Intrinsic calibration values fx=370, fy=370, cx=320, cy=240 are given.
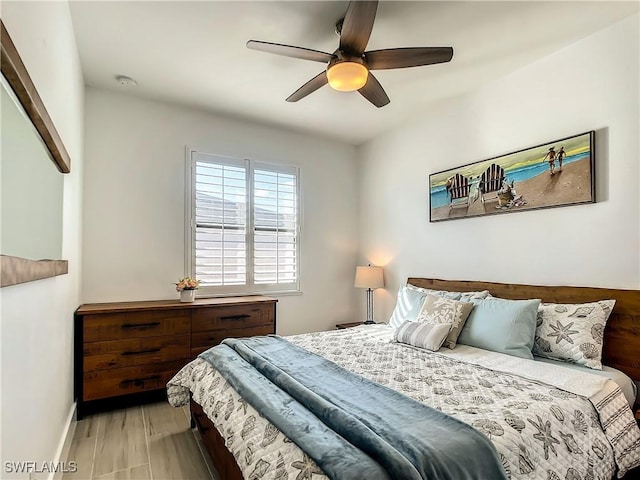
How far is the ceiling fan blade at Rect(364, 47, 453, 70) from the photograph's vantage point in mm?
2184

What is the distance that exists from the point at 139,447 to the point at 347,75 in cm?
277

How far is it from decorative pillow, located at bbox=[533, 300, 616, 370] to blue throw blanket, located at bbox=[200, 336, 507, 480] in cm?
129

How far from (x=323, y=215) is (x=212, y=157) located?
4.91ft

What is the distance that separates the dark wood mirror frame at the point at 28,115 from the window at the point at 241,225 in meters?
2.05

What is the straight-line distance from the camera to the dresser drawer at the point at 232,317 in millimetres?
3388

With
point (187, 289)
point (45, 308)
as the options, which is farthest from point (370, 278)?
point (45, 308)

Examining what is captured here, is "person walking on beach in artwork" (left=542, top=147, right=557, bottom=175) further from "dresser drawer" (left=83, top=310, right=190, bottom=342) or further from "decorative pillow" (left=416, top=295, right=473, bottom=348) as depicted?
"dresser drawer" (left=83, top=310, right=190, bottom=342)

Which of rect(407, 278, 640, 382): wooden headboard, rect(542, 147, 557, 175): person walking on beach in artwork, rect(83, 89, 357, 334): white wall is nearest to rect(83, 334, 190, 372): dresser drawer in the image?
rect(83, 89, 357, 334): white wall

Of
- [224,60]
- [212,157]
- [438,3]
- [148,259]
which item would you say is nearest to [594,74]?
[438,3]

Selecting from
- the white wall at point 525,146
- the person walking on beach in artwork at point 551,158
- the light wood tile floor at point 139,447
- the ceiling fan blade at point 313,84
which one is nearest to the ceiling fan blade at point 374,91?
the ceiling fan blade at point 313,84

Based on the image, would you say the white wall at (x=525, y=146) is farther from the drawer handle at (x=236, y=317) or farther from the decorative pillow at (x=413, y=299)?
the drawer handle at (x=236, y=317)

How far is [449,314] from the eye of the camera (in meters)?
2.76

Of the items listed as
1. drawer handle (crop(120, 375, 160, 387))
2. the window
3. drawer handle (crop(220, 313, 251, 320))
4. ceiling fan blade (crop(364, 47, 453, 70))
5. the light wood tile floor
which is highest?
ceiling fan blade (crop(364, 47, 453, 70))

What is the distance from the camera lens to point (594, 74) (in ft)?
8.34
